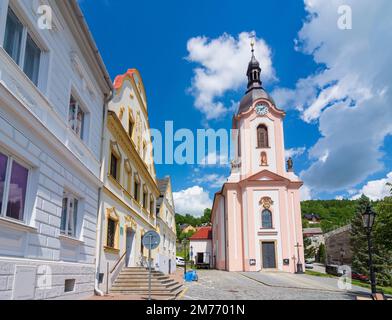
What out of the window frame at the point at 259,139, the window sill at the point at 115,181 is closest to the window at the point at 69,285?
the window sill at the point at 115,181

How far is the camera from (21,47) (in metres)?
7.38

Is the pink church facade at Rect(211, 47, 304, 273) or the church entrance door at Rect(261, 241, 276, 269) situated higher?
the pink church facade at Rect(211, 47, 304, 273)

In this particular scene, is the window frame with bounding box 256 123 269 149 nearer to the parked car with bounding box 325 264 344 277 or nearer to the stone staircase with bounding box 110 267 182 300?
the parked car with bounding box 325 264 344 277

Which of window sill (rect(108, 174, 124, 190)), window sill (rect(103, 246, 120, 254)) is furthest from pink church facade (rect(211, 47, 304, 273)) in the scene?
window sill (rect(103, 246, 120, 254))

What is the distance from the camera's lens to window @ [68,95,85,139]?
34.2 feet

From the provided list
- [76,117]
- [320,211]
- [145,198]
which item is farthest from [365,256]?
[320,211]

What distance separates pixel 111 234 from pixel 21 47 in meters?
8.99

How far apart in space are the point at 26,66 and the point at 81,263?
5.90 meters

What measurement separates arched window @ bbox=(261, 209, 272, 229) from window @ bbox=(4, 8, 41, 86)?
103ft

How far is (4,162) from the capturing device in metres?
6.61

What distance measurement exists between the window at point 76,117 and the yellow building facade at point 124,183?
6.98 feet
